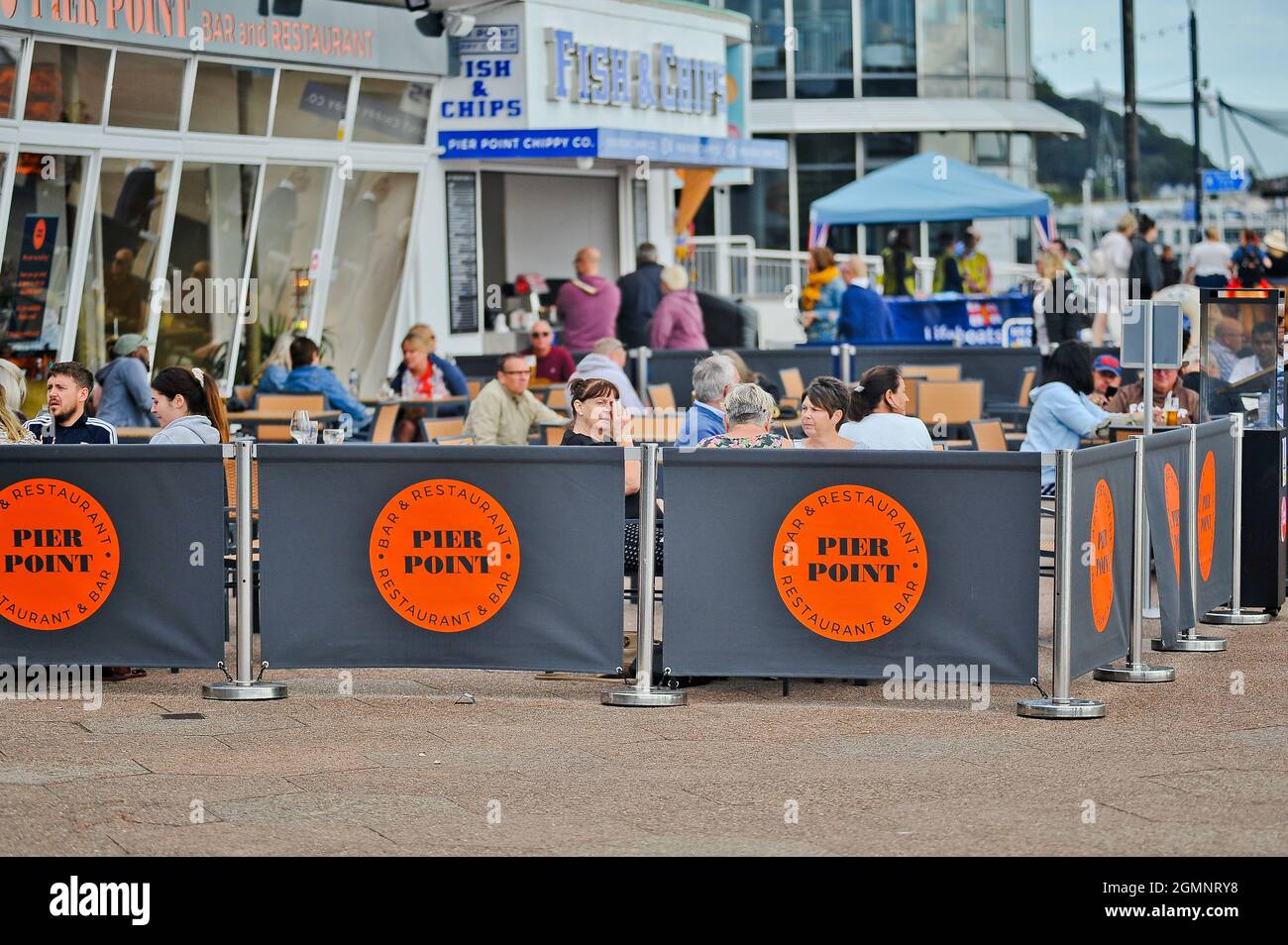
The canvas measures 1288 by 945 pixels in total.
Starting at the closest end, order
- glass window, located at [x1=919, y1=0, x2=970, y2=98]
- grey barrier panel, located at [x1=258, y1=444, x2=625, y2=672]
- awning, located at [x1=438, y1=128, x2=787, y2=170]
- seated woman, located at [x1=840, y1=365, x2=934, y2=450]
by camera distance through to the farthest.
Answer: grey barrier panel, located at [x1=258, y1=444, x2=625, y2=672] < seated woman, located at [x1=840, y1=365, x2=934, y2=450] < awning, located at [x1=438, y1=128, x2=787, y2=170] < glass window, located at [x1=919, y1=0, x2=970, y2=98]

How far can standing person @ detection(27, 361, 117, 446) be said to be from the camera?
977 cm

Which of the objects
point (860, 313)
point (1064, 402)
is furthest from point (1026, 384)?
point (1064, 402)

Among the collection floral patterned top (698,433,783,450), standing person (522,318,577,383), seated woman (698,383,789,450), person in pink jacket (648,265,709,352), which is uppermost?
person in pink jacket (648,265,709,352)

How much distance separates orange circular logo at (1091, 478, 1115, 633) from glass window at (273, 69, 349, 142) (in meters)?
13.2

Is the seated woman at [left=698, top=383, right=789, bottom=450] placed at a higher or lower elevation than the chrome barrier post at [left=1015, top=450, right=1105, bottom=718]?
higher

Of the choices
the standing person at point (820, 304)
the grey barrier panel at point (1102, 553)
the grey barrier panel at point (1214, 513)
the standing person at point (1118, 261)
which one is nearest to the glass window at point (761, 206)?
the standing person at point (1118, 261)

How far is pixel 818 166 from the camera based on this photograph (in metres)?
44.2

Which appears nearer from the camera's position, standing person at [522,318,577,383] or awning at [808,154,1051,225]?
standing person at [522,318,577,383]

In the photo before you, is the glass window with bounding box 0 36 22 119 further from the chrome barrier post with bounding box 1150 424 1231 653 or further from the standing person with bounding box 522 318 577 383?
the chrome barrier post with bounding box 1150 424 1231 653

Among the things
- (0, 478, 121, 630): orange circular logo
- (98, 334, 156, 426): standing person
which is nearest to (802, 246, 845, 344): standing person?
(98, 334, 156, 426): standing person

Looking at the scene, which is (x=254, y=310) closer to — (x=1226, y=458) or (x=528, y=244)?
(x=528, y=244)

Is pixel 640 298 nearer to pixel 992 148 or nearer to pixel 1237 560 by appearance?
pixel 1237 560

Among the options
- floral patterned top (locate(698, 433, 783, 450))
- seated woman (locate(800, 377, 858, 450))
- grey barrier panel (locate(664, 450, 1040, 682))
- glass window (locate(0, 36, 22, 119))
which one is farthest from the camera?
glass window (locate(0, 36, 22, 119))

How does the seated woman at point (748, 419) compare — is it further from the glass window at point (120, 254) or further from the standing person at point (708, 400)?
the glass window at point (120, 254)
